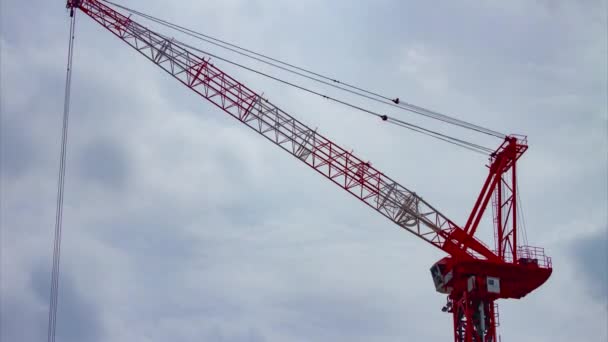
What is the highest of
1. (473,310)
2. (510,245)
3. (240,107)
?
(240,107)

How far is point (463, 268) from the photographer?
279 feet

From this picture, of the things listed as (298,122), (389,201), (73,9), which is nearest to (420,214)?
(389,201)

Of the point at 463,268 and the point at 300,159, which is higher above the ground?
the point at 300,159

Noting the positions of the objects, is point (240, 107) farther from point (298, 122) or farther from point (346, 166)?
point (346, 166)

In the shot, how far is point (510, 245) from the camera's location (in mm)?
87375

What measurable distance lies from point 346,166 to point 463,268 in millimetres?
16232

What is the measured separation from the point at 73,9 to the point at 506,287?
57.0m

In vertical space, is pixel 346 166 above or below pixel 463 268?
above

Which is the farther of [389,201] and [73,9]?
[73,9]

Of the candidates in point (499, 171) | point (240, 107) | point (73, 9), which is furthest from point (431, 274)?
point (73, 9)

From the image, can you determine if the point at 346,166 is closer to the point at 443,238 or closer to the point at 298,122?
the point at 298,122

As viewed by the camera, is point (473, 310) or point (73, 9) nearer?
point (473, 310)

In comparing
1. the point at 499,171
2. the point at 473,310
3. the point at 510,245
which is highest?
the point at 499,171

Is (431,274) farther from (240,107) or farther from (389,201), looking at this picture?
(240,107)
